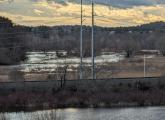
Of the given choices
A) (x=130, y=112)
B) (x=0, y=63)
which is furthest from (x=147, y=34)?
(x=130, y=112)

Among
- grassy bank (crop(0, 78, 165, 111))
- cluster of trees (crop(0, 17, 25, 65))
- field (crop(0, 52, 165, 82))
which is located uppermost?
cluster of trees (crop(0, 17, 25, 65))

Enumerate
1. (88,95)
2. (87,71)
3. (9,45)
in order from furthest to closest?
(9,45) → (87,71) → (88,95)

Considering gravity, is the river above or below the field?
below

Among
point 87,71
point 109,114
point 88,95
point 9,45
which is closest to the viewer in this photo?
point 109,114

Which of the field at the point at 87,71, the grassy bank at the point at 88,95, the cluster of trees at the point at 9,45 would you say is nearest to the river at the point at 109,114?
the grassy bank at the point at 88,95

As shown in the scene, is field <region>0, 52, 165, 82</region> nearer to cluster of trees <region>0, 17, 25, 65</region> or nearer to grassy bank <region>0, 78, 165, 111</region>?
grassy bank <region>0, 78, 165, 111</region>

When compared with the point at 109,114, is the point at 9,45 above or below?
above

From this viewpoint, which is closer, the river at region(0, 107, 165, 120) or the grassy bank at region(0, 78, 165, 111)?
the river at region(0, 107, 165, 120)

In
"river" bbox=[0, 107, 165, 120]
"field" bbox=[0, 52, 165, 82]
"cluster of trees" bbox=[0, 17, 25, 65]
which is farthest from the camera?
"cluster of trees" bbox=[0, 17, 25, 65]

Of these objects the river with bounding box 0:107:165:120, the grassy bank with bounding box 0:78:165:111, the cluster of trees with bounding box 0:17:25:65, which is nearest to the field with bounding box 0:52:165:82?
the grassy bank with bounding box 0:78:165:111

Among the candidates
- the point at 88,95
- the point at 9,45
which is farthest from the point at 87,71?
the point at 9,45

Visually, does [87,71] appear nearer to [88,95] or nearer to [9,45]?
[88,95]

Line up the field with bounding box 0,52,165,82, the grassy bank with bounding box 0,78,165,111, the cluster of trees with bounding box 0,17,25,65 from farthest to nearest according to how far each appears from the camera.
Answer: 1. the cluster of trees with bounding box 0,17,25,65
2. the field with bounding box 0,52,165,82
3. the grassy bank with bounding box 0,78,165,111

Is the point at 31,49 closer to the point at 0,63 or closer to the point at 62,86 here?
the point at 0,63
